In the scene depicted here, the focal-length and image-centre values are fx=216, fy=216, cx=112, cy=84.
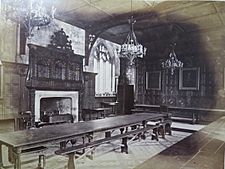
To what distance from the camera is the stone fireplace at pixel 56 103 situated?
2.04 meters

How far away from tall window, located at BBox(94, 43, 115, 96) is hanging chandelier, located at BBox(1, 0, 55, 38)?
0.83 meters

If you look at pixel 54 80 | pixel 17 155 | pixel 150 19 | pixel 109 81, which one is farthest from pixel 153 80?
pixel 17 155

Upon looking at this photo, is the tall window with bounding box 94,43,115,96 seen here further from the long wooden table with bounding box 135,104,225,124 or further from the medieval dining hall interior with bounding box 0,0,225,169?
the long wooden table with bounding box 135,104,225,124

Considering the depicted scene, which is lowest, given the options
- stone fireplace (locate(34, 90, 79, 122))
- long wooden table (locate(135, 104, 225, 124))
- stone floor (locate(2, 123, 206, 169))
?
stone floor (locate(2, 123, 206, 169))

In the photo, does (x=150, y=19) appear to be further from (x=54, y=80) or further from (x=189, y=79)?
(x=54, y=80)

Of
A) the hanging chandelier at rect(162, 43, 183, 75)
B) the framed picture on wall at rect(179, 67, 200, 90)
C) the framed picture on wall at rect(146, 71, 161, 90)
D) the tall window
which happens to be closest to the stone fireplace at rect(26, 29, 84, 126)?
the tall window

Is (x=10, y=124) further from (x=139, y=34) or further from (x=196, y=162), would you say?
(x=139, y=34)

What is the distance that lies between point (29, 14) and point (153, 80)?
1498mm

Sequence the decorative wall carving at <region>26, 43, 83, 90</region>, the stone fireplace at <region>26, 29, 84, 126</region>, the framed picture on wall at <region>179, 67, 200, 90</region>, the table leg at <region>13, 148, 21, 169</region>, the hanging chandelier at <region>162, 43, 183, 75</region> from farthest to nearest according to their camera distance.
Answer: the hanging chandelier at <region>162, 43, 183, 75</region> < the framed picture on wall at <region>179, 67, 200, 90</region> < the decorative wall carving at <region>26, 43, 83, 90</region> < the stone fireplace at <region>26, 29, 84, 126</region> < the table leg at <region>13, 148, 21, 169</region>

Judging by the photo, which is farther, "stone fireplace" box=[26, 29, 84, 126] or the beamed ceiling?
"stone fireplace" box=[26, 29, 84, 126]

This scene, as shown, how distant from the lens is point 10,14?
64.8 inches

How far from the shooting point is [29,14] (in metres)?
1.89

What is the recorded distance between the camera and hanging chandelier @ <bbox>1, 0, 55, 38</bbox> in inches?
66.1

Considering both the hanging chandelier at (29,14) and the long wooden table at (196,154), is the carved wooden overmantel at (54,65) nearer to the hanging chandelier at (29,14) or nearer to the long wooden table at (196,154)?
the hanging chandelier at (29,14)
